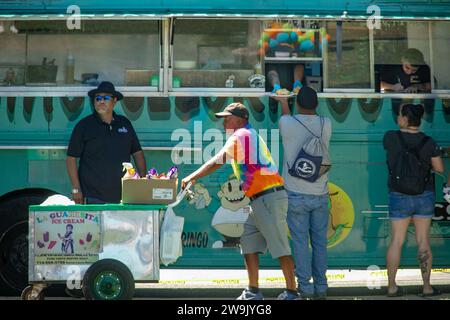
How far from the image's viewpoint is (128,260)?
7.07 m

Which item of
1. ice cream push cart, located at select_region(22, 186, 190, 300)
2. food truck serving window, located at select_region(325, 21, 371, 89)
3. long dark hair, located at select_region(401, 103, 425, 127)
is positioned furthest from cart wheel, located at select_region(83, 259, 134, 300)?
long dark hair, located at select_region(401, 103, 425, 127)

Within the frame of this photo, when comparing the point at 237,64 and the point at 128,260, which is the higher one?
the point at 237,64

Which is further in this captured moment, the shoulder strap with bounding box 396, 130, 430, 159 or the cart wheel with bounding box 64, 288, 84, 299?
the cart wheel with bounding box 64, 288, 84, 299

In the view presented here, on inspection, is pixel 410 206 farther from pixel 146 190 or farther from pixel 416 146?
pixel 146 190

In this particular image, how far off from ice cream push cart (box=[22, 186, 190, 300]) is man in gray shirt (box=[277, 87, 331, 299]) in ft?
3.46

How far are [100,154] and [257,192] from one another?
5.82 ft

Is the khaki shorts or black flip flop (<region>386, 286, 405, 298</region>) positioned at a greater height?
the khaki shorts

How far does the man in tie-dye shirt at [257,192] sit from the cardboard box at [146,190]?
0.20m

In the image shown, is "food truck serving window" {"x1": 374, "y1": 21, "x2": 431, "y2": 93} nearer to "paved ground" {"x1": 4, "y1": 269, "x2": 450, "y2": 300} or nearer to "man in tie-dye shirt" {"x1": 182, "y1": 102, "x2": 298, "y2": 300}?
"man in tie-dye shirt" {"x1": 182, "y1": 102, "x2": 298, "y2": 300}

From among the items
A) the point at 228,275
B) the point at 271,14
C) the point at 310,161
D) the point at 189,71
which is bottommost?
the point at 228,275

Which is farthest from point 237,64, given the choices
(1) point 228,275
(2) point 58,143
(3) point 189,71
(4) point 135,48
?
(1) point 228,275

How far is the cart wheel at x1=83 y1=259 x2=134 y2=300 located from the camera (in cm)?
703

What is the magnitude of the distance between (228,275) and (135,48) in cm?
299
